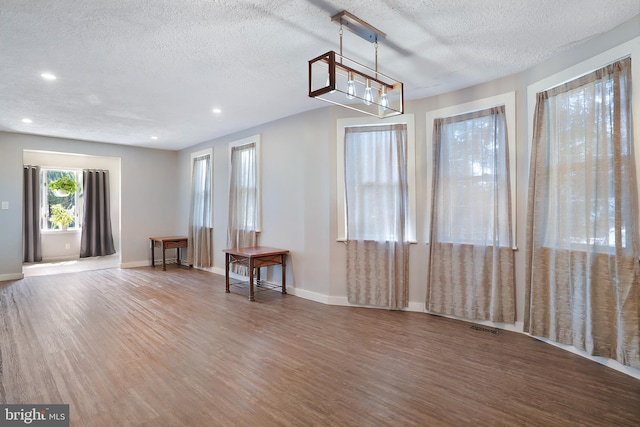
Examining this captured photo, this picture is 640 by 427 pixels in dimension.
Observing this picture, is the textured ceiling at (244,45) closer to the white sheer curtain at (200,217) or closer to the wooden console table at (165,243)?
the white sheer curtain at (200,217)

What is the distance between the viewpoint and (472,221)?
366cm

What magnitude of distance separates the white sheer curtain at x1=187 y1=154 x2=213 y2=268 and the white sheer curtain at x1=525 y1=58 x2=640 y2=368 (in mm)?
5337

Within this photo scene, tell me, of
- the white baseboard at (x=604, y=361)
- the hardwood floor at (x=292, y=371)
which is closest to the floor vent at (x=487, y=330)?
the hardwood floor at (x=292, y=371)

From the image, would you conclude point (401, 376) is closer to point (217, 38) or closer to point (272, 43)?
point (272, 43)

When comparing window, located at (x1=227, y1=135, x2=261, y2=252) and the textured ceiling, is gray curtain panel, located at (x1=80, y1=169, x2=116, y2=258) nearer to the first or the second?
the textured ceiling

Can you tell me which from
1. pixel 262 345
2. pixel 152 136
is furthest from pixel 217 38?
pixel 152 136

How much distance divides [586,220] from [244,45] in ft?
10.4

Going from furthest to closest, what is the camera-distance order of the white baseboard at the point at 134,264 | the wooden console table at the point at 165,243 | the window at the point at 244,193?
1. the white baseboard at the point at 134,264
2. the wooden console table at the point at 165,243
3. the window at the point at 244,193

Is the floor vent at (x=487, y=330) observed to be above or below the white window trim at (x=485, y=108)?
below

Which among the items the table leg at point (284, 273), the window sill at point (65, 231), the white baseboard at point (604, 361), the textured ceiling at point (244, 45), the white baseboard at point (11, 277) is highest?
the textured ceiling at point (244, 45)

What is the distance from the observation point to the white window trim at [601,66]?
242cm

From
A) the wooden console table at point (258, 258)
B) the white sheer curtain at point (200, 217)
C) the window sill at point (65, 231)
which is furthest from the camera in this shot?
the window sill at point (65, 231)

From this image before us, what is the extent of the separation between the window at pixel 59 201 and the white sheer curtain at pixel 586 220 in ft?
31.5

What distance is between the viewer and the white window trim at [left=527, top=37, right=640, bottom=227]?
95.4 inches
